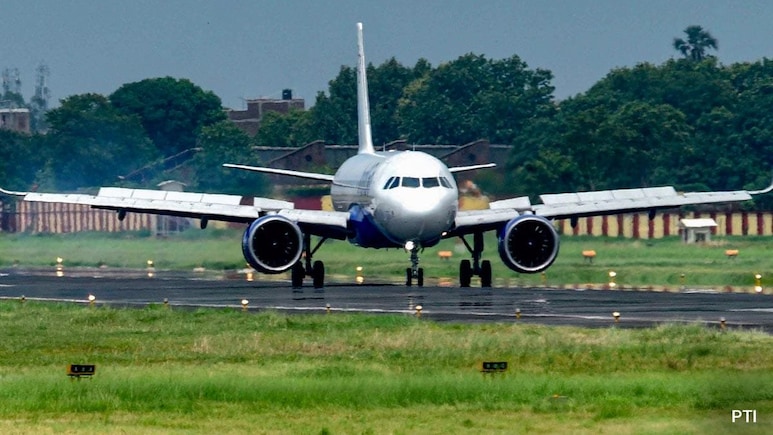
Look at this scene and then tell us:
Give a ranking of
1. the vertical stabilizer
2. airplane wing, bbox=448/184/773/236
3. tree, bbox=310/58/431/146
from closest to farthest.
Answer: airplane wing, bbox=448/184/773/236 < the vertical stabilizer < tree, bbox=310/58/431/146

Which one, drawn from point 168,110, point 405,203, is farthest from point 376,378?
point 168,110

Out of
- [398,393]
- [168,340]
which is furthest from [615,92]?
[398,393]

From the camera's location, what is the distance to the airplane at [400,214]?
2002 inches

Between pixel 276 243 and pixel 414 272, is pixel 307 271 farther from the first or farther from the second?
pixel 414 272

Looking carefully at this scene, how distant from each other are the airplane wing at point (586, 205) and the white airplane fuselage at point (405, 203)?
1.37 meters

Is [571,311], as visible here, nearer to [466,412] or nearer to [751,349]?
[751,349]

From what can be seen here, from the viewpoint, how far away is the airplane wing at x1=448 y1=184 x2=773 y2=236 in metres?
53.2

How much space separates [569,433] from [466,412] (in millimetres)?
2168

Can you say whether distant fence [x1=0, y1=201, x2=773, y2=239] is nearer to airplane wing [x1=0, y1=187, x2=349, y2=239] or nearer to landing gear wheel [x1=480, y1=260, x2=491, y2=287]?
landing gear wheel [x1=480, y1=260, x2=491, y2=287]

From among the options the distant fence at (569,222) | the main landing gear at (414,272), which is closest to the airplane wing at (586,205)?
the main landing gear at (414,272)

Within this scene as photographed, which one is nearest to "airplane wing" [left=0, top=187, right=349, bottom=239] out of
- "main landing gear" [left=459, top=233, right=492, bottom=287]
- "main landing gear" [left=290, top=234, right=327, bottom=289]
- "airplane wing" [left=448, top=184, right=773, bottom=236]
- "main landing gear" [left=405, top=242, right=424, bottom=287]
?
"main landing gear" [left=290, top=234, right=327, bottom=289]

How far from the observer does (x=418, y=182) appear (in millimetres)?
50875

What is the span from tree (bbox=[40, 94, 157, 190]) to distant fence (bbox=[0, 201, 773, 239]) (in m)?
9.63

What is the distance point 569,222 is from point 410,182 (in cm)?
2379
